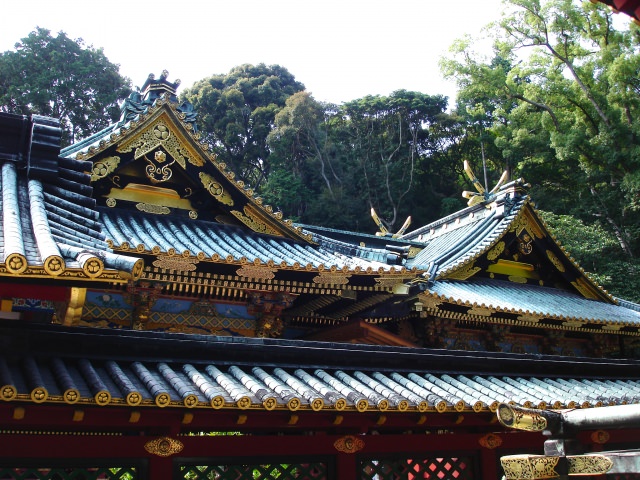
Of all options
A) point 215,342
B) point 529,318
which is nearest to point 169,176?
point 215,342

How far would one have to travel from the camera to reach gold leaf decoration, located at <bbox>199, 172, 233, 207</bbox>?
1164cm

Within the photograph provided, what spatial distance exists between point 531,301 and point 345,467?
33.7ft

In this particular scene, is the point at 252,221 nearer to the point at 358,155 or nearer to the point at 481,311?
the point at 481,311

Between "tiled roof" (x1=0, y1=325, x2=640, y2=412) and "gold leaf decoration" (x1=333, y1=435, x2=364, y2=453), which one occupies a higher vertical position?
"tiled roof" (x1=0, y1=325, x2=640, y2=412)

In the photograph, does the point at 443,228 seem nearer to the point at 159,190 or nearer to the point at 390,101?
the point at 159,190

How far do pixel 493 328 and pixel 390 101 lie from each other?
102ft

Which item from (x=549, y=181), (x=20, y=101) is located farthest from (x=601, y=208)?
(x=20, y=101)

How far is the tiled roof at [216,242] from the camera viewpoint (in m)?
9.83

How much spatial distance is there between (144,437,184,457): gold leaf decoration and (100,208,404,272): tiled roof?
4194 millimetres

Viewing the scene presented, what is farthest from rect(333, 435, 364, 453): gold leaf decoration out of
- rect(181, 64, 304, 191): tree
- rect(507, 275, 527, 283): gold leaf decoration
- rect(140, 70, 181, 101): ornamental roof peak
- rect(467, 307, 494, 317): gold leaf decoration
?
rect(181, 64, 304, 191): tree

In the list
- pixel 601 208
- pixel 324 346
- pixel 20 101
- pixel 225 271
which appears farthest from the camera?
pixel 20 101

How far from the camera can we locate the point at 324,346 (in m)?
6.51

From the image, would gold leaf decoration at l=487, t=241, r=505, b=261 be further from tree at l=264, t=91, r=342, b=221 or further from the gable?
tree at l=264, t=91, r=342, b=221

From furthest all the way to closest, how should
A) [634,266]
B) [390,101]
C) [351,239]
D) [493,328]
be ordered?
1. [390,101]
2. [634,266]
3. [351,239]
4. [493,328]
